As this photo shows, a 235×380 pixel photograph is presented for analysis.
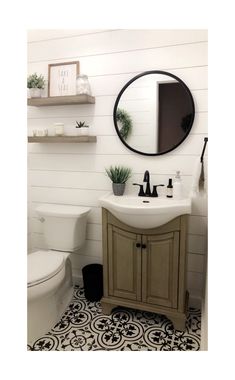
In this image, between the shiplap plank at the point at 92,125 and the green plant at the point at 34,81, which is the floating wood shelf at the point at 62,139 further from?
the green plant at the point at 34,81

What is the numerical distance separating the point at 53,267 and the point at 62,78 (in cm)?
153

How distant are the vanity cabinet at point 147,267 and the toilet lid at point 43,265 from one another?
350mm

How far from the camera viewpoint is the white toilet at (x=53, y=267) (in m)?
1.55

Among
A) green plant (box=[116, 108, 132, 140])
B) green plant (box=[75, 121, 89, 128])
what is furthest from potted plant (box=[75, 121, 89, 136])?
green plant (box=[116, 108, 132, 140])

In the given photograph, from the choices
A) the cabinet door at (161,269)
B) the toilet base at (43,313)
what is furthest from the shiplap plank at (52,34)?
the toilet base at (43,313)

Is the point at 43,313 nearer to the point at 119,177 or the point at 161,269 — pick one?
the point at 161,269

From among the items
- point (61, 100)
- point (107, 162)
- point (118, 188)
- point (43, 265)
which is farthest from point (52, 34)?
point (43, 265)

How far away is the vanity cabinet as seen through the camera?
1565 millimetres

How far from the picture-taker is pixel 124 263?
66.7 inches
